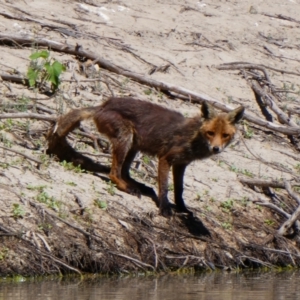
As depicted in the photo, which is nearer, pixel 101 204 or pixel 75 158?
pixel 101 204

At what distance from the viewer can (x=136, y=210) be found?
11.4m

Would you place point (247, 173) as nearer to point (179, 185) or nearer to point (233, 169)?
point (233, 169)

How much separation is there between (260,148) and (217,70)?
8.14 feet

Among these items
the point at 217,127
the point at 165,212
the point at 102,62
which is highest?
the point at 217,127

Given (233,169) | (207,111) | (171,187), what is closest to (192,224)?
(171,187)

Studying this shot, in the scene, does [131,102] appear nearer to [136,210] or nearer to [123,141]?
[123,141]

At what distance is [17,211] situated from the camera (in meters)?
10.5

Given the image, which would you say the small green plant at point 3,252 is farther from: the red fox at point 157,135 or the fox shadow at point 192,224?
the fox shadow at point 192,224

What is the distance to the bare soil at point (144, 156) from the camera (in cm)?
1061

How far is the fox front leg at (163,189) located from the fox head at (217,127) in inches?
23.4

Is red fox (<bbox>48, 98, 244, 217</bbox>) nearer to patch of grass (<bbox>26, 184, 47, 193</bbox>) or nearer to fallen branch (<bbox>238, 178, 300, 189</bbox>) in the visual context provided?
patch of grass (<bbox>26, 184, 47, 193</bbox>)

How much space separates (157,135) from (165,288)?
2.51 metres

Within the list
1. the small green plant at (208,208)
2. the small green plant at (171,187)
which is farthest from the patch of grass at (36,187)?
the small green plant at (208,208)

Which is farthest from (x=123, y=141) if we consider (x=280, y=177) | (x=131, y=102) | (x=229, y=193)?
(x=280, y=177)
